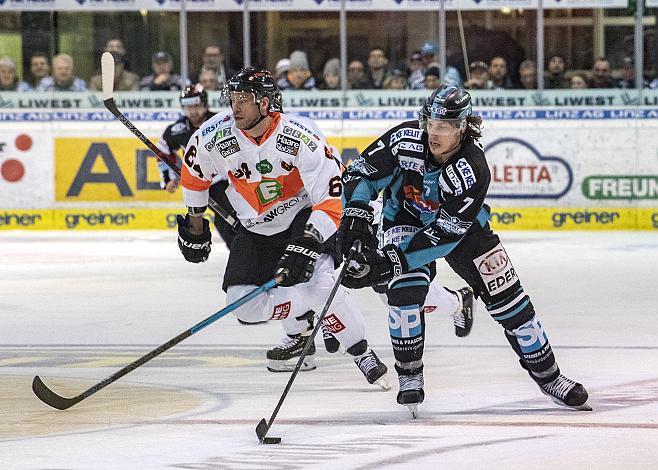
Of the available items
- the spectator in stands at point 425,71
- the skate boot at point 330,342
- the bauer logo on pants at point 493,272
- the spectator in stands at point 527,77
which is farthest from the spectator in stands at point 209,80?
the bauer logo on pants at point 493,272

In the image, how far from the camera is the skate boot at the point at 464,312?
6.07 metres

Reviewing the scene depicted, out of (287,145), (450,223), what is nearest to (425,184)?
(450,223)

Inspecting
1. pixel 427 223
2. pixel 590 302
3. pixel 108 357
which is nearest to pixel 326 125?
pixel 590 302

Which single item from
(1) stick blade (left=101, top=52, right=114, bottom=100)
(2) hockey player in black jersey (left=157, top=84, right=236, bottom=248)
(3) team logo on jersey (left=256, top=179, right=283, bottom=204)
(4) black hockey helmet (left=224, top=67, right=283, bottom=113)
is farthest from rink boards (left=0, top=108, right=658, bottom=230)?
(4) black hockey helmet (left=224, top=67, right=283, bottom=113)

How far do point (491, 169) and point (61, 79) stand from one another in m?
4.06

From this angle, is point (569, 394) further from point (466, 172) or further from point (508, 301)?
point (466, 172)

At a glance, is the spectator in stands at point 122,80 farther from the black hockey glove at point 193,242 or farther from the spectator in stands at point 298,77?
the black hockey glove at point 193,242

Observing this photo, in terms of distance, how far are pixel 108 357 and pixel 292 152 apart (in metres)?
1.34

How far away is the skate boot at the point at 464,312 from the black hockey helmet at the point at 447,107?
4.84 ft

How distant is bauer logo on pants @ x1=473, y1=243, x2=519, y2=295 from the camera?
4859 mm

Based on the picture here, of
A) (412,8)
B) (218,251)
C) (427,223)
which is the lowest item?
(218,251)

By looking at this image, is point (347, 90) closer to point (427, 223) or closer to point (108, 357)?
point (108, 357)

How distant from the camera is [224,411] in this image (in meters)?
4.81

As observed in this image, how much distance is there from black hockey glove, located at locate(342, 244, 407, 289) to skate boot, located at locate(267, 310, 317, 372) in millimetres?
1017
